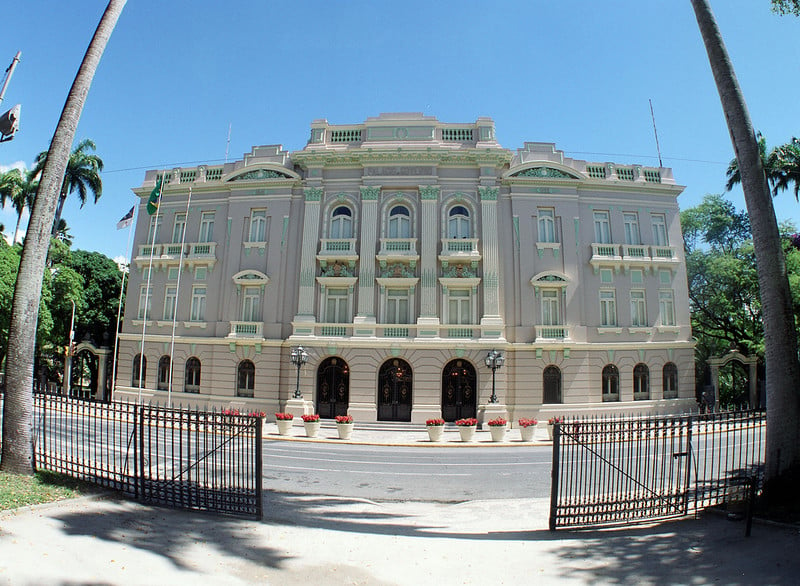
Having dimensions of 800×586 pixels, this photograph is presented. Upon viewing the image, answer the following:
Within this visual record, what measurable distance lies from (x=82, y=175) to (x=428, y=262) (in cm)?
2851

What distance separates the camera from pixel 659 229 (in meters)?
26.9

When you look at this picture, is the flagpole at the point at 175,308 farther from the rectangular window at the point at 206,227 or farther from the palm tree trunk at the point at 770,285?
the palm tree trunk at the point at 770,285

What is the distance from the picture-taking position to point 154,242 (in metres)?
27.5

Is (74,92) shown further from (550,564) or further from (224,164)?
(224,164)

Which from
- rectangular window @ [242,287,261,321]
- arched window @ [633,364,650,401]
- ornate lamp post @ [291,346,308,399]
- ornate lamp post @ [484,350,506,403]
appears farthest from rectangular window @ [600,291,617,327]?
rectangular window @ [242,287,261,321]

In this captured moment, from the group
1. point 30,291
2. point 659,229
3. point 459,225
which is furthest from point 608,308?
point 30,291

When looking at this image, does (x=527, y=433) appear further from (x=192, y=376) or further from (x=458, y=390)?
(x=192, y=376)

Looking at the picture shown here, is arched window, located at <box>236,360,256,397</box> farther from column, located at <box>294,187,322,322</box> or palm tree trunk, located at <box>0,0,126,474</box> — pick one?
palm tree trunk, located at <box>0,0,126,474</box>

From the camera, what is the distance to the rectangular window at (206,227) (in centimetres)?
2770

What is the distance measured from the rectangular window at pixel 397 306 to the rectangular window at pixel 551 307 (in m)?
7.36

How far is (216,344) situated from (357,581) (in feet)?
73.6

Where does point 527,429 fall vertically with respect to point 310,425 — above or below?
above

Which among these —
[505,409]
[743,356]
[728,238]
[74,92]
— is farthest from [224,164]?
[728,238]

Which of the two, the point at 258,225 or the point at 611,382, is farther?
the point at 258,225
